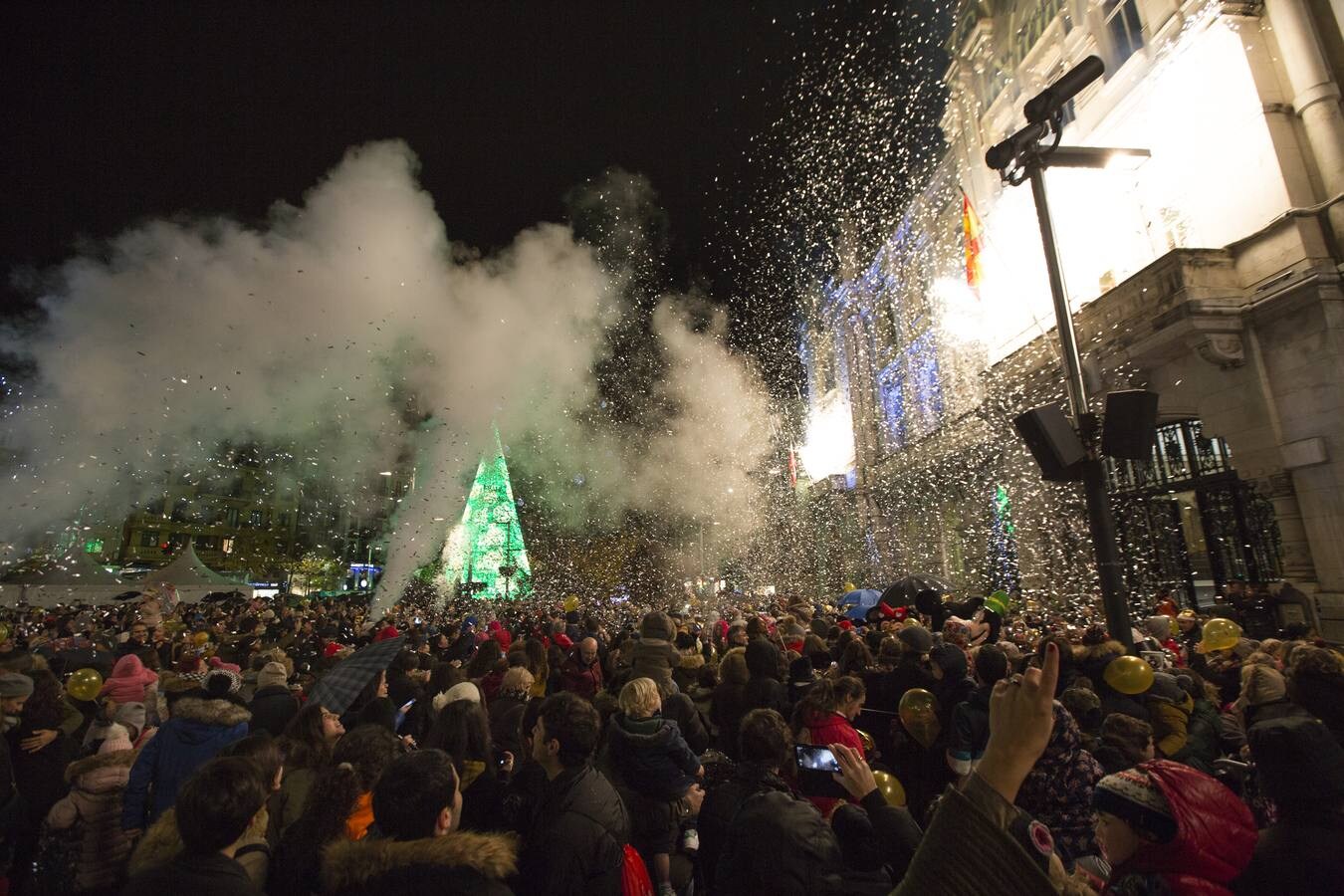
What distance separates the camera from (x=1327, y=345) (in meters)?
Result: 10.8

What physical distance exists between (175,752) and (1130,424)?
7601mm

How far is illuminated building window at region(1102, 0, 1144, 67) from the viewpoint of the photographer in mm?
16078

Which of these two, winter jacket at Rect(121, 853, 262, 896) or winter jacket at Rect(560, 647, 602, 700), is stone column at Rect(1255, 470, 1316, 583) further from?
winter jacket at Rect(121, 853, 262, 896)

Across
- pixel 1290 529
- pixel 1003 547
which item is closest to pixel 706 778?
pixel 1290 529

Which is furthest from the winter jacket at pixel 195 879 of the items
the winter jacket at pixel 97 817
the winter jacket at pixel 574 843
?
the winter jacket at pixel 97 817

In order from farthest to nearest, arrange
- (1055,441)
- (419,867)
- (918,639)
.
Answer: (1055,441) → (918,639) → (419,867)

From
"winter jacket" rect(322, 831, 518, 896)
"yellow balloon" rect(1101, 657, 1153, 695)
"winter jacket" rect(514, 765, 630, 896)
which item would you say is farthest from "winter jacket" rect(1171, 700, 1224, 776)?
"winter jacket" rect(322, 831, 518, 896)

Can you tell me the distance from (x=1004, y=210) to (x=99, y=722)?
24889 millimetres

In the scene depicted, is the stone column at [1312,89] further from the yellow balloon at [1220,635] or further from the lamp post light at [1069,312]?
the yellow balloon at [1220,635]

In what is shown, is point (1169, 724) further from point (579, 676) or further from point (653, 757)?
point (579, 676)

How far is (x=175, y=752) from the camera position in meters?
3.63

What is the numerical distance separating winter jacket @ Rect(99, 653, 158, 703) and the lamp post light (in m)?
9.21

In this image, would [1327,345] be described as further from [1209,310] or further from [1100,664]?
[1100,664]

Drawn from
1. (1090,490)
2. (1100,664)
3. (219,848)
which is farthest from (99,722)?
(1090,490)
